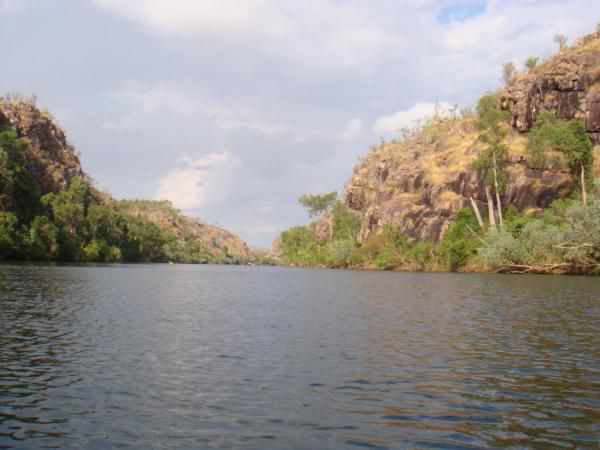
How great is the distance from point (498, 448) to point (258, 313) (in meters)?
23.8

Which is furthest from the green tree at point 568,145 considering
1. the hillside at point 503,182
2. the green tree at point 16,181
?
the green tree at point 16,181

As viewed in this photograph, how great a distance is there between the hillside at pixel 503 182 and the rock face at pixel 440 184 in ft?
0.83

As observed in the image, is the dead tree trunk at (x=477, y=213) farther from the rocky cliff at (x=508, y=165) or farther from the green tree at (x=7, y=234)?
the green tree at (x=7, y=234)

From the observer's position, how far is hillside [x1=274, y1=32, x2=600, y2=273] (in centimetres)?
10238

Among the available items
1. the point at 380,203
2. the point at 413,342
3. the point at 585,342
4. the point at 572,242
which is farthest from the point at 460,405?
the point at 380,203

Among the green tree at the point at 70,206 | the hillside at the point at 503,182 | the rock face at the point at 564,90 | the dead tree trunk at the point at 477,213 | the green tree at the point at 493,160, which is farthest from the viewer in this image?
the green tree at the point at 70,206

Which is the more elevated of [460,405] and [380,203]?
[380,203]

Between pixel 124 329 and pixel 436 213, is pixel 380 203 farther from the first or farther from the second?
pixel 124 329

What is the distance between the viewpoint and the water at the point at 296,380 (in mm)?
12172

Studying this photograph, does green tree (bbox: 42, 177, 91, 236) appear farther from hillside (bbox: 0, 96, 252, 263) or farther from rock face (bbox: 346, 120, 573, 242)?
rock face (bbox: 346, 120, 573, 242)

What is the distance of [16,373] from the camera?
1695cm

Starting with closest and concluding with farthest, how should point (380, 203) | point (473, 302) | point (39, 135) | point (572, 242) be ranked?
point (473, 302)
point (572, 242)
point (380, 203)
point (39, 135)

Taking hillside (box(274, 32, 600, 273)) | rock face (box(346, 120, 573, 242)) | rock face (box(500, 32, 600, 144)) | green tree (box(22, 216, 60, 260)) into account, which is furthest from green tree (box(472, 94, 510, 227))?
green tree (box(22, 216, 60, 260))

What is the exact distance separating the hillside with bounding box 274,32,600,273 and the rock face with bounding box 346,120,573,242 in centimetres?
25
